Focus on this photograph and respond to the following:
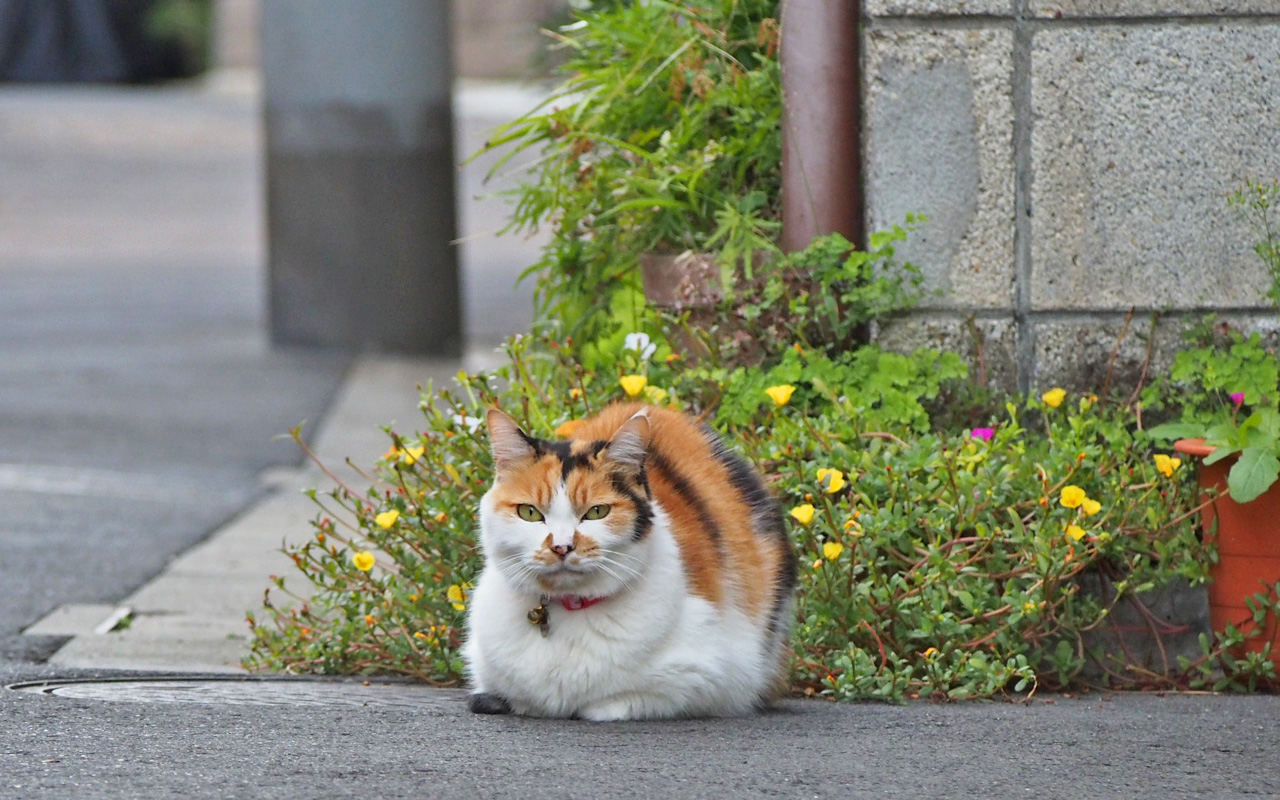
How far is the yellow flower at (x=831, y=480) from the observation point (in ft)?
12.0

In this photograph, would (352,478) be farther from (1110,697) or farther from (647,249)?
(1110,697)

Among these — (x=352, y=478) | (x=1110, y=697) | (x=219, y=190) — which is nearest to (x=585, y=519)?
(x=1110, y=697)

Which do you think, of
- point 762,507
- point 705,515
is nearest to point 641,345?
point 762,507

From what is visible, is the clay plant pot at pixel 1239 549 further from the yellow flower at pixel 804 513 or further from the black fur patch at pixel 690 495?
the black fur patch at pixel 690 495

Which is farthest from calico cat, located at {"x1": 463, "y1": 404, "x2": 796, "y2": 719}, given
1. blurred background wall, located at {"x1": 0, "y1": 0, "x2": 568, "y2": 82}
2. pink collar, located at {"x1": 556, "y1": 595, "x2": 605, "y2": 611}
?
blurred background wall, located at {"x1": 0, "y1": 0, "x2": 568, "y2": 82}

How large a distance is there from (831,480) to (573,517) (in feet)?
2.75

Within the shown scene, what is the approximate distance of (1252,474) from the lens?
3.63 metres

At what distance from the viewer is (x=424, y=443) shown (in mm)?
4090

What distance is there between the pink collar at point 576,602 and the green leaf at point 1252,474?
150 centimetres

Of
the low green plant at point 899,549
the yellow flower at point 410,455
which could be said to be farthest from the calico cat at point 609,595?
the yellow flower at point 410,455

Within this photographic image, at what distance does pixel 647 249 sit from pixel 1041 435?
1.19 meters

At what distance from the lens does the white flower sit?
430cm

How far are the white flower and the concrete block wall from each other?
0.62 metres

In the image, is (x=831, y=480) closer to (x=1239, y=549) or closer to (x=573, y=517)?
(x=573, y=517)
